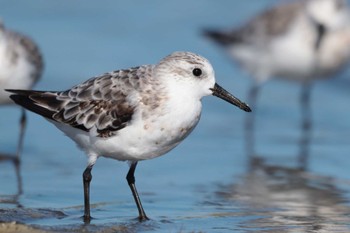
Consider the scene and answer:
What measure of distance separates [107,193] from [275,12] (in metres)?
7.28

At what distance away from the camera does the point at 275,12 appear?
15.3m

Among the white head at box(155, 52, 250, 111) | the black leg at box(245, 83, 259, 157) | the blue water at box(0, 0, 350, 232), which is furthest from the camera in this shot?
the black leg at box(245, 83, 259, 157)

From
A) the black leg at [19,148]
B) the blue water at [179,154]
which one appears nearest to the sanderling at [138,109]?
the blue water at [179,154]

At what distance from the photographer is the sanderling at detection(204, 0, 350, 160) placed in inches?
591

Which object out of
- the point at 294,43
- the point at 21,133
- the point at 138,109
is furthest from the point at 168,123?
the point at 294,43

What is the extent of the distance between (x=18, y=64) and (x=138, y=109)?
11.0 feet

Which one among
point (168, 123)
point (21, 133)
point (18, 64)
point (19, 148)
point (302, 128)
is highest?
point (302, 128)

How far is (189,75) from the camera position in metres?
7.43

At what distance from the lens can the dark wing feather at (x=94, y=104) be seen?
7469 mm

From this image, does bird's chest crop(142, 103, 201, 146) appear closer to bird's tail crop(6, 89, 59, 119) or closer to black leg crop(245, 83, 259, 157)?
bird's tail crop(6, 89, 59, 119)

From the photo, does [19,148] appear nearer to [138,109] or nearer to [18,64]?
[18,64]

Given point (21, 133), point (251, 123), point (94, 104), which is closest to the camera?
point (94, 104)

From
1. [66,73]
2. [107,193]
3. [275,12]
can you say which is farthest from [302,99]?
[107,193]

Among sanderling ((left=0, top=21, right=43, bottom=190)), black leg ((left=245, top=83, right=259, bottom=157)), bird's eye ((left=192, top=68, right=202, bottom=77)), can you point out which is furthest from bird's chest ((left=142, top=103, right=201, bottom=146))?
black leg ((left=245, top=83, right=259, bottom=157))
